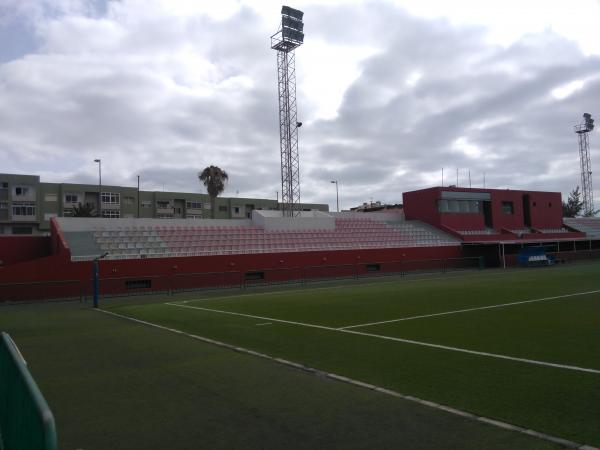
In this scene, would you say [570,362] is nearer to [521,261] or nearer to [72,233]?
[72,233]

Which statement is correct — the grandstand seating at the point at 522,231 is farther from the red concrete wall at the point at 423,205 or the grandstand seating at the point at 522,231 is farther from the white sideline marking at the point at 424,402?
the white sideline marking at the point at 424,402

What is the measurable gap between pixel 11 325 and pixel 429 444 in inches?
576

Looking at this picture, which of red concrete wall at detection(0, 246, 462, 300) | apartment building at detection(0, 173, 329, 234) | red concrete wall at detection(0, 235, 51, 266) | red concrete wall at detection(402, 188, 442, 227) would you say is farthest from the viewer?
apartment building at detection(0, 173, 329, 234)

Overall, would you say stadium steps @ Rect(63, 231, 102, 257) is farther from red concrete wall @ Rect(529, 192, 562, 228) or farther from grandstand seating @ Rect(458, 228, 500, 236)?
red concrete wall @ Rect(529, 192, 562, 228)

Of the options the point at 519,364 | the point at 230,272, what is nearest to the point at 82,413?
the point at 519,364

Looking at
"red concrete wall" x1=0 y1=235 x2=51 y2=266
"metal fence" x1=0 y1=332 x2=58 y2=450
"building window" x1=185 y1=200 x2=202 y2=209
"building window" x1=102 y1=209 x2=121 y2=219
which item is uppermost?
"building window" x1=185 y1=200 x2=202 y2=209

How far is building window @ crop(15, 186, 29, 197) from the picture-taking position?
6203 centimetres

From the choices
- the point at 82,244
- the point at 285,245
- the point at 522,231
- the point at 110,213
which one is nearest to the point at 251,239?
the point at 285,245

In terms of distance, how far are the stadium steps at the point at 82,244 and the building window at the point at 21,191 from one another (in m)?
38.0

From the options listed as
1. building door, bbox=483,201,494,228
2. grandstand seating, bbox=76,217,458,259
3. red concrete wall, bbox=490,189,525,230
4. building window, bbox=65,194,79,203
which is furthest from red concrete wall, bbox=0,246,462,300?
building window, bbox=65,194,79,203

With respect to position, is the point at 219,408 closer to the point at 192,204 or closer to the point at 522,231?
the point at 522,231

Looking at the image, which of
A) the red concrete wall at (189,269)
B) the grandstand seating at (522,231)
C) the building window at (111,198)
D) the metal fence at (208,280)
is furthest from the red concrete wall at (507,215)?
the building window at (111,198)

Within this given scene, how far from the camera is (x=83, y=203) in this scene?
6894 centimetres

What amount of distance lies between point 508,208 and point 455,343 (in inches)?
1833
